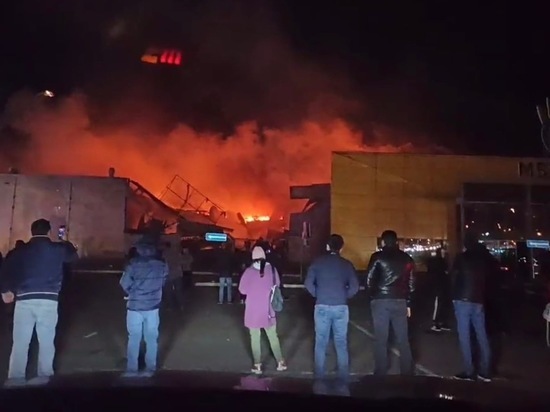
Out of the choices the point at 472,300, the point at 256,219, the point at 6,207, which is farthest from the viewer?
the point at 256,219

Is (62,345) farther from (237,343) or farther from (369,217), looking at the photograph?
(369,217)

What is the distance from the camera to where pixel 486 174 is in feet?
84.7

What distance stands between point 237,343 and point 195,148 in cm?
4282

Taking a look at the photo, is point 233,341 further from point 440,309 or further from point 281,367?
point 440,309

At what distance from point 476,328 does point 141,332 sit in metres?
3.85

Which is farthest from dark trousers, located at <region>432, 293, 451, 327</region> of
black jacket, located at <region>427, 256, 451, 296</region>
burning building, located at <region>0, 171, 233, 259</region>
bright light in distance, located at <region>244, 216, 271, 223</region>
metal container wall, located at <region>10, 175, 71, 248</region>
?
bright light in distance, located at <region>244, 216, 271, 223</region>

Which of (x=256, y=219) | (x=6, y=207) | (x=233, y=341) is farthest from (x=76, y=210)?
(x=233, y=341)

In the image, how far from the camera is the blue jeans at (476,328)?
8.01 meters

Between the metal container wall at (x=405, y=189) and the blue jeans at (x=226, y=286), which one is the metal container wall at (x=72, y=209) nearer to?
the metal container wall at (x=405, y=189)

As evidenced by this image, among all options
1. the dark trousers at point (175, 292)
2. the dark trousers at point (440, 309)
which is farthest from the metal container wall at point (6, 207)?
the dark trousers at point (440, 309)

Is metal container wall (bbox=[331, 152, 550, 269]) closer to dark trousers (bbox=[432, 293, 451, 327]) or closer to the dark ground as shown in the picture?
the dark ground

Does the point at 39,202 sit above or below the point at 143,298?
above

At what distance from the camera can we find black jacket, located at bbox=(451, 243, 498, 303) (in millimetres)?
8031

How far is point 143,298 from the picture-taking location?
7797 mm
